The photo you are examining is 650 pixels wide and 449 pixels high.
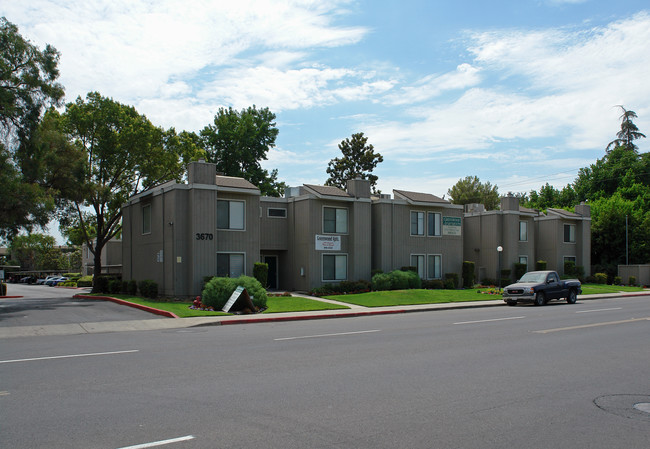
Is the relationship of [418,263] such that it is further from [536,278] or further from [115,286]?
[115,286]

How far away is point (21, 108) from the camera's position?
85.8 ft

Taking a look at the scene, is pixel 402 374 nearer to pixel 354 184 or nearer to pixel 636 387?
pixel 636 387

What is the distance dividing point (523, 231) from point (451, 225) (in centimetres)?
928

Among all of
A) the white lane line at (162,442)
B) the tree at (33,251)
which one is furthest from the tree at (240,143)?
the tree at (33,251)

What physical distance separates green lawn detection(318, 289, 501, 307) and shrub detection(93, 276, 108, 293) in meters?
15.9

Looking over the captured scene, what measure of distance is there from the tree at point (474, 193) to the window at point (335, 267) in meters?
43.7

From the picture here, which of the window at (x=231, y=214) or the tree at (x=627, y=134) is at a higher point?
the tree at (x=627, y=134)

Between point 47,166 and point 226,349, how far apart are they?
2318cm

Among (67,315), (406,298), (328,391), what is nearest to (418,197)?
(406,298)

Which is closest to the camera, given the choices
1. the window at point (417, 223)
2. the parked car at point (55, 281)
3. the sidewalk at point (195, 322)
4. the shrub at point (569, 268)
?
the sidewalk at point (195, 322)

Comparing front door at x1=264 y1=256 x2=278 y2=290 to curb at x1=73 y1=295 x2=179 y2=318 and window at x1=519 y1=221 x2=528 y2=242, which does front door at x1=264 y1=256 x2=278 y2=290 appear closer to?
curb at x1=73 y1=295 x2=179 y2=318

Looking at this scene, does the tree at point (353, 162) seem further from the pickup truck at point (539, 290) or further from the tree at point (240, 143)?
the pickup truck at point (539, 290)

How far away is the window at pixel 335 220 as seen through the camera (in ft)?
104

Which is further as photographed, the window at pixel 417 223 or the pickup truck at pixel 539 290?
the window at pixel 417 223
